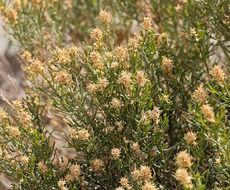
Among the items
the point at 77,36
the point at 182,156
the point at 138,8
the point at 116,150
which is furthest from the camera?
the point at 77,36

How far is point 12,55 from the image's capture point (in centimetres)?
239

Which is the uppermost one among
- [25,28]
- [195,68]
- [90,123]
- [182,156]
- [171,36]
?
[171,36]

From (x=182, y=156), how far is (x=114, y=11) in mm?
1658

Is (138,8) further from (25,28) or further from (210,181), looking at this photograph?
(210,181)

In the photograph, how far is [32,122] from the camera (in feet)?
4.52

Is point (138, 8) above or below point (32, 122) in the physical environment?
above

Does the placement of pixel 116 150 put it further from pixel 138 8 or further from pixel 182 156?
pixel 138 8

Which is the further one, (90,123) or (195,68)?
(195,68)

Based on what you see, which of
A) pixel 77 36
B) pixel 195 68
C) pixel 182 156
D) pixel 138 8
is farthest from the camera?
pixel 77 36

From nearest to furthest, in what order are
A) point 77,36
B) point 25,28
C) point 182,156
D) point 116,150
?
point 182,156
point 116,150
point 25,28
point 77,36

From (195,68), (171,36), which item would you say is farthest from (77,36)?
(195,68)

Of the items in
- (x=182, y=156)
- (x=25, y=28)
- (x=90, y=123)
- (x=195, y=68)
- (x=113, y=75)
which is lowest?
(x=182, y=156)

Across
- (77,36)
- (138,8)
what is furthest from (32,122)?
(77,36)

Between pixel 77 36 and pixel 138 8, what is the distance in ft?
2.22
